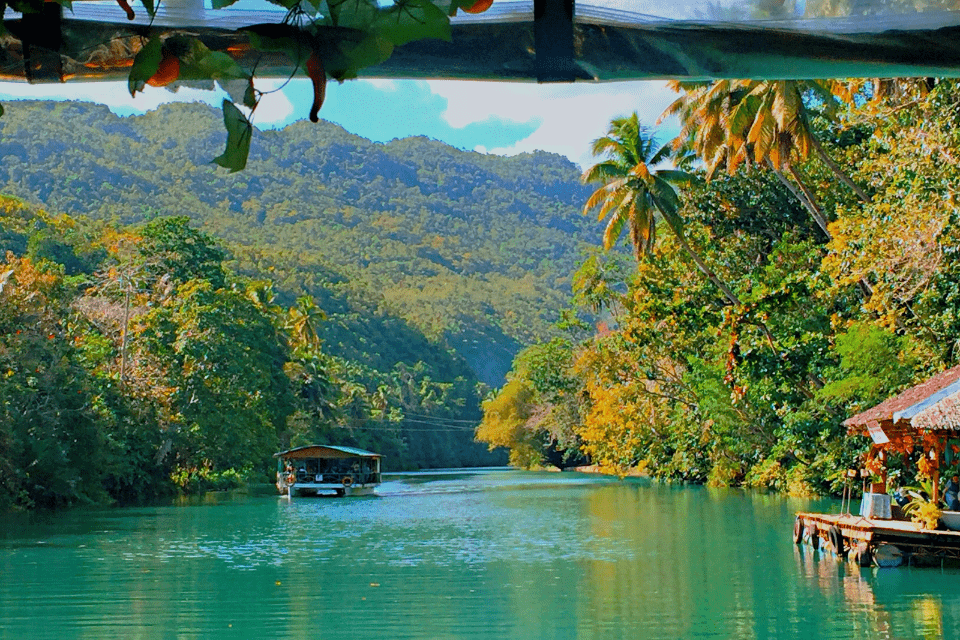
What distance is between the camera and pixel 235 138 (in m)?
1.26

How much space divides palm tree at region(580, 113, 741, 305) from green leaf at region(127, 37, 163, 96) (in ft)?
88.3

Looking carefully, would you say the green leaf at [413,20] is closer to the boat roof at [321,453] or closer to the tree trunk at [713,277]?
the tree trunk at [713,277]

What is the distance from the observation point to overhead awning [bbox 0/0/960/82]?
146 centimetres

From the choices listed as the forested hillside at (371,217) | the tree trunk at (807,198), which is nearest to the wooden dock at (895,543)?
the tree trunk at (807,198)

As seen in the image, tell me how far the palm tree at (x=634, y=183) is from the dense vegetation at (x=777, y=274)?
0.18 ft

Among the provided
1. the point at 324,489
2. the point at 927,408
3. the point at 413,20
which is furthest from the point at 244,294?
the point at 413,20

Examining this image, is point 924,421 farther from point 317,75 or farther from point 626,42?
point 317,75

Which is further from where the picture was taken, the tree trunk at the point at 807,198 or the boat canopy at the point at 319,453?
the boat canopy at the point at 319,453

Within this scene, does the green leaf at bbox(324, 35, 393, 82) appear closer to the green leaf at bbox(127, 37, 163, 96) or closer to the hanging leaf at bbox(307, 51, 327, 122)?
the hanging leaf at bbox(307, 51, 327, 122)

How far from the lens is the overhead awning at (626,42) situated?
146 cm

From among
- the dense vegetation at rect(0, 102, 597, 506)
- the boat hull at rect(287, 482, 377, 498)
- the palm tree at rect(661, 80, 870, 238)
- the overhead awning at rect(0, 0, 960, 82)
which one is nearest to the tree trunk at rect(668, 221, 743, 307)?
the palm tree at rect(661, 80, 870, 238)

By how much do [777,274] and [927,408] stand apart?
36.1ft

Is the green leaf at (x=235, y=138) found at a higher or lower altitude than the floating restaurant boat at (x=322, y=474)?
higher

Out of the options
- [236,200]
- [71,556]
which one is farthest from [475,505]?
[236,200]
